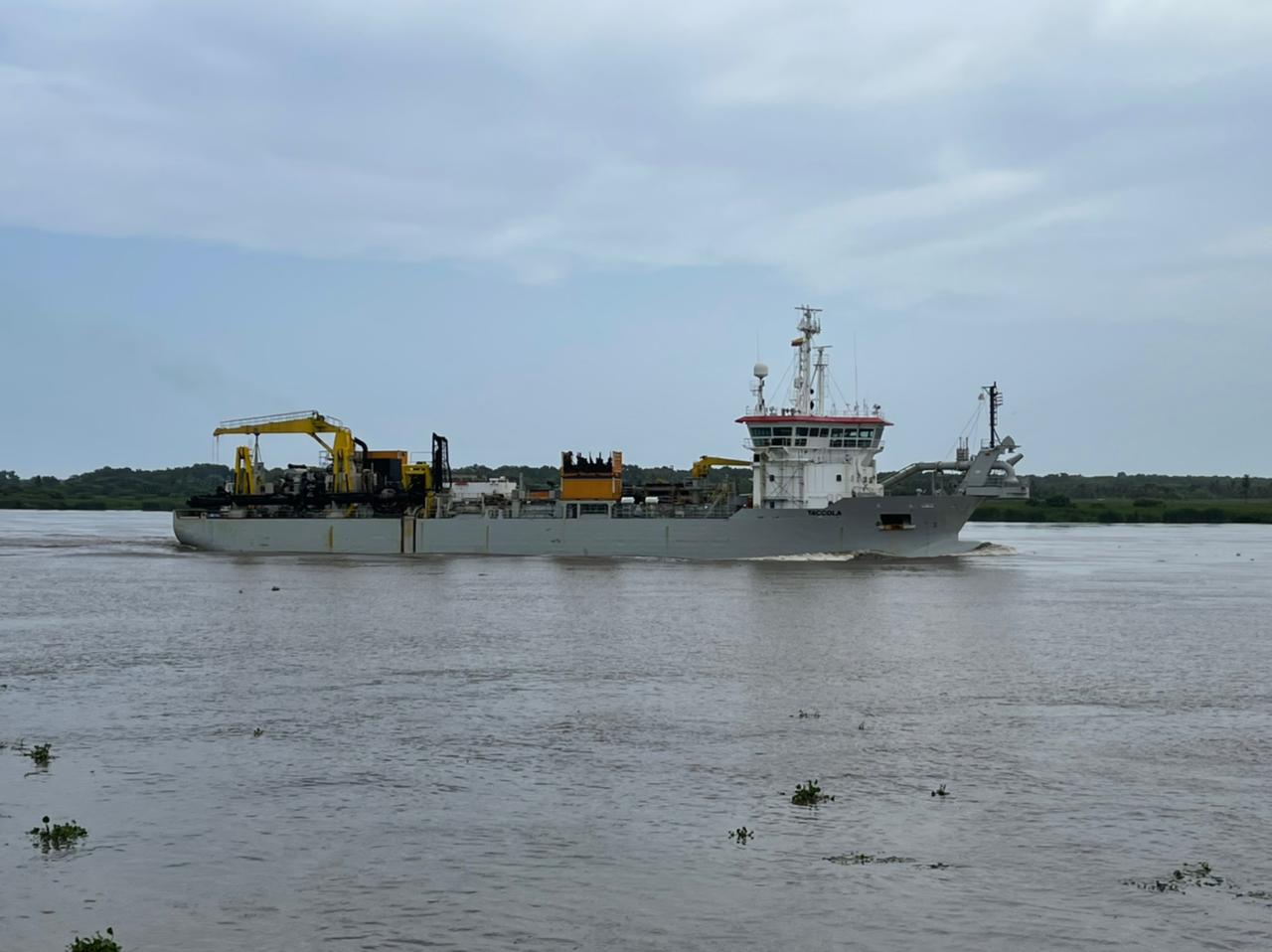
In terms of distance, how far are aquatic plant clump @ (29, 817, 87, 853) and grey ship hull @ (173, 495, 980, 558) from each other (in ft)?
155

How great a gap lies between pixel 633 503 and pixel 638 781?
159 ft

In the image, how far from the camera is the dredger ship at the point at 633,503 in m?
59.6

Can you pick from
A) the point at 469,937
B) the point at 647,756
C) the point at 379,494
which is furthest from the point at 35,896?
the point at 379,494

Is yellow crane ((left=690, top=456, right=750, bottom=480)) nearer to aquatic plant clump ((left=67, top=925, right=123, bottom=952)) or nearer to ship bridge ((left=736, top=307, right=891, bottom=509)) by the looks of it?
ship bridge ((left=736, top=307, right=891, bottom=509))

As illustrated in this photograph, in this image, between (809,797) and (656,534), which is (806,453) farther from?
(809,797)

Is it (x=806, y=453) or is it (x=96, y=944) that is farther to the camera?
(x=806, y=453)

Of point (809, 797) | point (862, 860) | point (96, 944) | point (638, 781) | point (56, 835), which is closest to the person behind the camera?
point (96, 944)

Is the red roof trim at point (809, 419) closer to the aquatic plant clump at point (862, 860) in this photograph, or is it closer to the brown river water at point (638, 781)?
the brown river water at point (638, 781)

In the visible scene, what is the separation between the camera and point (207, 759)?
57.4 ft

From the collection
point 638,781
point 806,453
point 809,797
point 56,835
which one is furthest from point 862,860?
point 806,453

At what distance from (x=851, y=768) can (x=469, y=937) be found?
7.68 m

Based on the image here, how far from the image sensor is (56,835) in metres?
13.4

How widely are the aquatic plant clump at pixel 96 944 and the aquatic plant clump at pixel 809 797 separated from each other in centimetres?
786

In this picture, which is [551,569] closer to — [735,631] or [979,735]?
[735,631]
